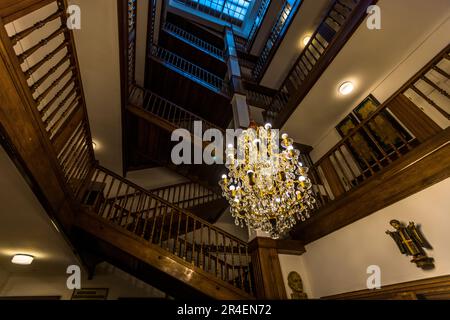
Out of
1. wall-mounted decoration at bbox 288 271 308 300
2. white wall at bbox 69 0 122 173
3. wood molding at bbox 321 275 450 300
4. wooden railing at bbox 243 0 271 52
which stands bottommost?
wood molding at bbox 321 275 450 300

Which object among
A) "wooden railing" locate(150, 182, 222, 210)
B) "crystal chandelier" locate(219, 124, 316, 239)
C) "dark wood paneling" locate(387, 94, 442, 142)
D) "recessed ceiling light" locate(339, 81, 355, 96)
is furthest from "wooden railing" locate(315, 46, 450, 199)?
"wooden railing" locate(150, 182, 222, 210)

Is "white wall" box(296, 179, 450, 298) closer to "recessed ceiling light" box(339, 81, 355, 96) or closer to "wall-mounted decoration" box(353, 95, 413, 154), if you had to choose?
"wall-mounted decoration" box(353, 95, 413, 154)

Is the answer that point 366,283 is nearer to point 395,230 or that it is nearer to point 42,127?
point 395,230

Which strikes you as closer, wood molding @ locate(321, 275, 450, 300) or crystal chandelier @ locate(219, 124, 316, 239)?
wood molding @ locate(321, 275, 450, 300)

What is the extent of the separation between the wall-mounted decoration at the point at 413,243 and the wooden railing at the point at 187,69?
511cm

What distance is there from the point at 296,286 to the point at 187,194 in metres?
3.75

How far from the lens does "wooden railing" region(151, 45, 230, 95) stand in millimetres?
5886

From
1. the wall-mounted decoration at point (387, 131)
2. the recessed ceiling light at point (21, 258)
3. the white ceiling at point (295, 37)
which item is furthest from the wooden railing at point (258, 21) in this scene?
the recessed ceiling light at point (21, 258)

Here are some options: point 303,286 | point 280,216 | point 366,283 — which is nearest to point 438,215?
point 366,283

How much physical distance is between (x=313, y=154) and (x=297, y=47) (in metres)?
3.43

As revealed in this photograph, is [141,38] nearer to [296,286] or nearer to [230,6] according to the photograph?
[230,6]

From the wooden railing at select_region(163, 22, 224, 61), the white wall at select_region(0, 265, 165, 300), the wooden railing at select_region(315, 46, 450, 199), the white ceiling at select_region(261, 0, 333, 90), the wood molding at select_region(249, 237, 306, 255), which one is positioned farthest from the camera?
the wooden railing at select_region(163, 22, 224, 61)

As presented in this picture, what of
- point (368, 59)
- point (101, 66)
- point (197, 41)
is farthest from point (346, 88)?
point (197, 41)

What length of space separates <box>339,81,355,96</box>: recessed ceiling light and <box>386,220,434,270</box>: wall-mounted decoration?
8.64 ft
